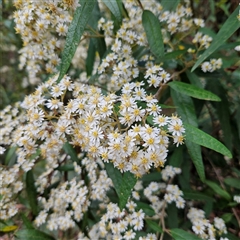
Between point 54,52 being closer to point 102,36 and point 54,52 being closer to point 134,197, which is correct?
point 102,36

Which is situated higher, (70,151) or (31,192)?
(70,151)

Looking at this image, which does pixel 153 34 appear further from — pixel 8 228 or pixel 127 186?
pixel 8 228

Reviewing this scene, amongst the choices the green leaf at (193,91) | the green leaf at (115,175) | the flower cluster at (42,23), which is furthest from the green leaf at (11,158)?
the green leaf at (193,91)

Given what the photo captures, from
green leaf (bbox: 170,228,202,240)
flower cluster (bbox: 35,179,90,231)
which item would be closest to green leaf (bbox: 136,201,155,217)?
green leaf (bbox: 170,228,202,240)

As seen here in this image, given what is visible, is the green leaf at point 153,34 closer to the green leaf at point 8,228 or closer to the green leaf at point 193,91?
the green leaf at point 193,91

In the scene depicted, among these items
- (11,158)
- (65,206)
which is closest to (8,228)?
(65,206)

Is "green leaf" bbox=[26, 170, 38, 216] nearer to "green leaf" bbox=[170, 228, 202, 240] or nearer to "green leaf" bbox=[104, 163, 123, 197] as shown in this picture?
"green leaf" bbox=[104, 163, 123, 197]
